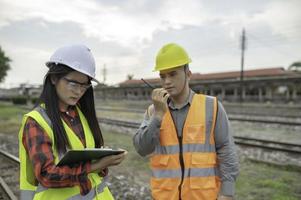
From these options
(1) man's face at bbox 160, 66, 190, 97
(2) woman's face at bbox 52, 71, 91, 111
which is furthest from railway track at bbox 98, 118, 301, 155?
(2) woman's face at bbox 52, 71, 91, 111

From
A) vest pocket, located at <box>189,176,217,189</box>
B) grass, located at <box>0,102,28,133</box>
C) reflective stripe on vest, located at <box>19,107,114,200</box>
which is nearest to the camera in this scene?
reflective stripe on vest, located at <box>19,107,114,200</box>

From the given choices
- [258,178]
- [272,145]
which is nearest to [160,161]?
[258,178]

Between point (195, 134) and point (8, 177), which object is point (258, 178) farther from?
point (8, 177)

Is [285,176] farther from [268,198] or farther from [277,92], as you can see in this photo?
[277,92]

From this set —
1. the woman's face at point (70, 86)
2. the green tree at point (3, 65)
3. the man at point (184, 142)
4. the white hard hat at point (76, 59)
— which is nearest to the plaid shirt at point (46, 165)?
the woman's face at point (70, 86)

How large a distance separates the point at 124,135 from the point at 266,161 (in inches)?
259

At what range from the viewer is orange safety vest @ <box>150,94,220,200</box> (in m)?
2.32

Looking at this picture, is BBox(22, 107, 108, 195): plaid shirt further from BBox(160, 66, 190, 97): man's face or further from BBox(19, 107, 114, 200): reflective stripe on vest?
BBox(160, 66, 190, 97): man's face

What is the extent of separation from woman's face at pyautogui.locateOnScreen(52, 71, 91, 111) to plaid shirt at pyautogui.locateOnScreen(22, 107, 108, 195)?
28 centimetres

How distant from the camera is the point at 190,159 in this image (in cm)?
234

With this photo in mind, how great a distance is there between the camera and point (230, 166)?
7.75 feet

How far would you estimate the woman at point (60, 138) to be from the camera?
1.71m

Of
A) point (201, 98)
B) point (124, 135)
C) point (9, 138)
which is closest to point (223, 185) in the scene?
point (201, 98)

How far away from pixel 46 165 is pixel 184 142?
1.14m
